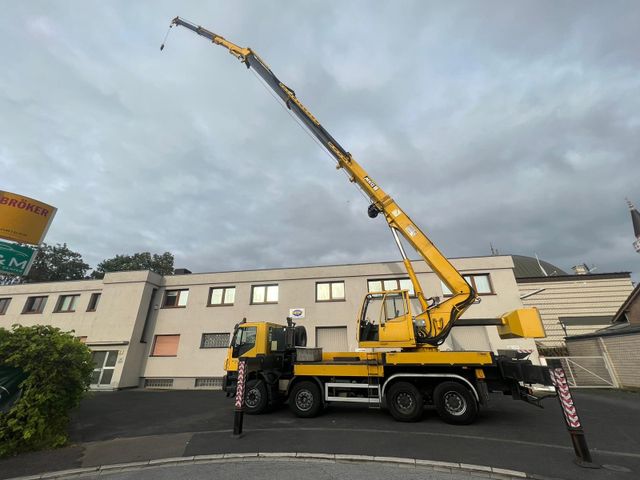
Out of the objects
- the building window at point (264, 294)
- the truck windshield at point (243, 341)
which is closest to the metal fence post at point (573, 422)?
the truck windshield at point (243, 341)

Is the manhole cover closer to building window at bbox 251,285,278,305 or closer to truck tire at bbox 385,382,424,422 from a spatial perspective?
truck tire at bbox 385,382,424,422

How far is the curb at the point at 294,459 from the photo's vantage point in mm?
4941

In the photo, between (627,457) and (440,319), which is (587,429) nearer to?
(627,457)

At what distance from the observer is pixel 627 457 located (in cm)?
564

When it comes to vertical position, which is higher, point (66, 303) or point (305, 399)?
point (66, 303)

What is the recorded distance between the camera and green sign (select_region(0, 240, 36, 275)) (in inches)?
290

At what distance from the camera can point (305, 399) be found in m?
9.48

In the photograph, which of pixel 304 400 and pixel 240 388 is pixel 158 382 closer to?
pixel 304 400

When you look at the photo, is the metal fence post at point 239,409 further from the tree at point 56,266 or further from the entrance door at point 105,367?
the tree at point 56,266

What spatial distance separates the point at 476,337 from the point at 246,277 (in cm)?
1476

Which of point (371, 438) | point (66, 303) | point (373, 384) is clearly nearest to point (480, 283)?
point (373, 384)

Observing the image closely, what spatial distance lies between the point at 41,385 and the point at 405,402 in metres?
8.98

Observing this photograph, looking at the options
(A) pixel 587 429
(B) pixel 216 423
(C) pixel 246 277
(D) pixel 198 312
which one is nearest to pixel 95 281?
(D) pixel 198 312

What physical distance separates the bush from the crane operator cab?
7.70m
